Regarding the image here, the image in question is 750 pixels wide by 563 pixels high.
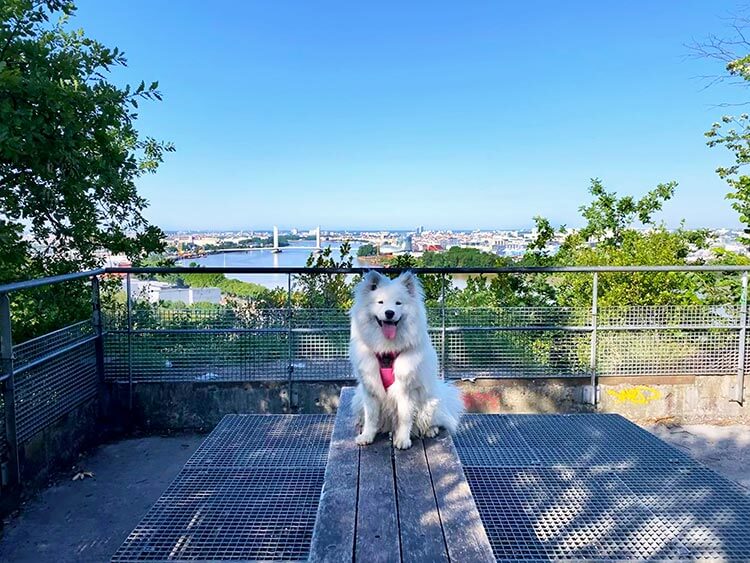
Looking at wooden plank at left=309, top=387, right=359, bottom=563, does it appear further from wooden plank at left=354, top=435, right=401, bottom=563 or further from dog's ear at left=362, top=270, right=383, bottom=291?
dog's ear at left=362, top=270, right=383, bottom=291

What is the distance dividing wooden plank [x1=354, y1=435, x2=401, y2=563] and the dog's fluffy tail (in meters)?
0.40

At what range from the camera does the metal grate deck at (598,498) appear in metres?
2.21

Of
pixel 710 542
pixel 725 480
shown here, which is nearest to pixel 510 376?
pixel 725 480

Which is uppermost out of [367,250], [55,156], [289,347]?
[55,156]

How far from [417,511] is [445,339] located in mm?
3011

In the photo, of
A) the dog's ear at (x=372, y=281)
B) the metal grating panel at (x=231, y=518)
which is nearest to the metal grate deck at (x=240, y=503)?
the metal grating panel at (x=231, y=518)

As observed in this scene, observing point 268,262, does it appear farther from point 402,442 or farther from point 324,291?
point 402,442

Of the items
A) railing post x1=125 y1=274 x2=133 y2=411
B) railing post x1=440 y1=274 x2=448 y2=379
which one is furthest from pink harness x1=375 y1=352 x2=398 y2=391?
railing post x1=125 y1=274 x2=133 y2=411

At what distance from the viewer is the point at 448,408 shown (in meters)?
3.17

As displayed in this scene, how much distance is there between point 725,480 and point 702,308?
2742mm

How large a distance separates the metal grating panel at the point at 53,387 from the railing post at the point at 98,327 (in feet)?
0.20

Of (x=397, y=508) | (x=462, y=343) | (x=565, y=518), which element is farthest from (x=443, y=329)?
(x=397, y=508)

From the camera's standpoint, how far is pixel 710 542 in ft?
7.34

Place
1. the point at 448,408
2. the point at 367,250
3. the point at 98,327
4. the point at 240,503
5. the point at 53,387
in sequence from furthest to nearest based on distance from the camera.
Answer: the point at 367,250 → the point at 98,327 → the point at 53,387 → the point at 448,408 → the point at 240,503
